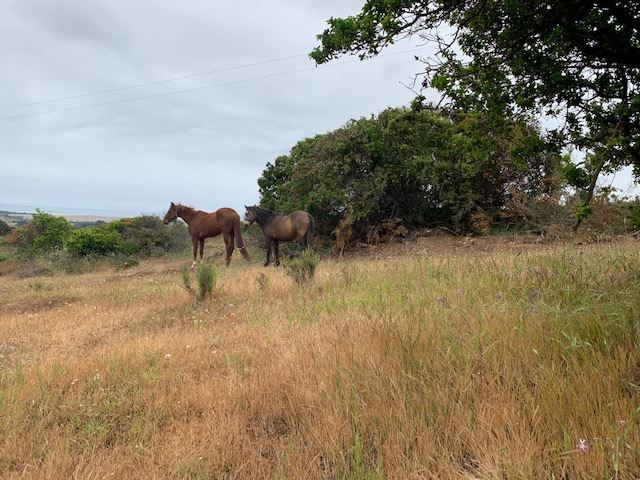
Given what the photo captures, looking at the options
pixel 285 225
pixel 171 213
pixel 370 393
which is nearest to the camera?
pixel 370 393

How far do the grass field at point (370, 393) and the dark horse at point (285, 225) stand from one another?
8786mm

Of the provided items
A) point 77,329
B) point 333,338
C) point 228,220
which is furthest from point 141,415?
point 228,220

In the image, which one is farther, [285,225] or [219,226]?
[219,226]

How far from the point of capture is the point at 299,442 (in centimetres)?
217

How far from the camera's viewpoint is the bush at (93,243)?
71.1ft

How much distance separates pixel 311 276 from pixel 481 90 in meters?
4.62

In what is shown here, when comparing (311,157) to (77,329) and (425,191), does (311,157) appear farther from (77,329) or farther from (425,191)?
(77,329)

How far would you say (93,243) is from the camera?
859 inches

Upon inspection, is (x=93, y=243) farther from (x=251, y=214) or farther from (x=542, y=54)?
(x=542, y=54)

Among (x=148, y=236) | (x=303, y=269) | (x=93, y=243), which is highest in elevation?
(x=148, y=236)

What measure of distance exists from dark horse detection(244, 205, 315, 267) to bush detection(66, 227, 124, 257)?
12.0m

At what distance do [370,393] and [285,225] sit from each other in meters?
11.3

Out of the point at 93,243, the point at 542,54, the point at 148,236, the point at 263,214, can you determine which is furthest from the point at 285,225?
the point at 93,243

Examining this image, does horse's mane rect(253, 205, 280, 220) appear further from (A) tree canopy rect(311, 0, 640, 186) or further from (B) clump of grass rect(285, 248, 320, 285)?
(A) tree canopy rect(311, 0, 640, 186)
